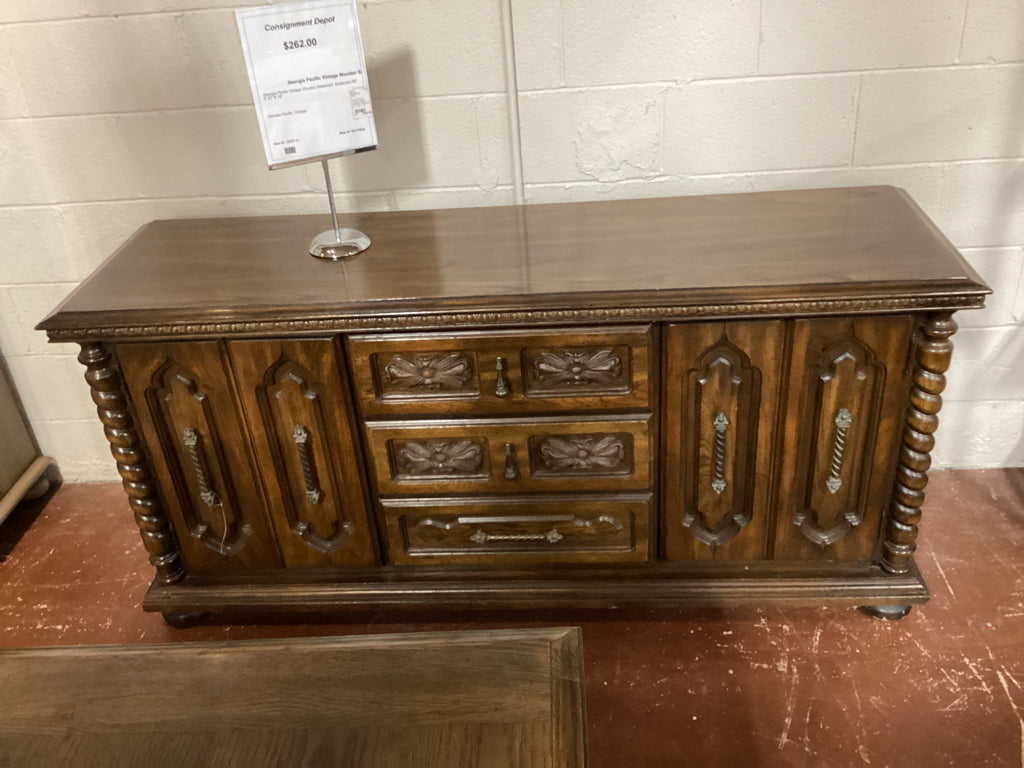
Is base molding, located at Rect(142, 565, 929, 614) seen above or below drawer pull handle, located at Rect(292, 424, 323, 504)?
below

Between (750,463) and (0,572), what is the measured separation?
2034 mm

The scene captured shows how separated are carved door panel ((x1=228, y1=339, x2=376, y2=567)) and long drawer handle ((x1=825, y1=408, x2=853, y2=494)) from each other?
101 cm

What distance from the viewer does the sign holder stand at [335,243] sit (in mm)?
1922

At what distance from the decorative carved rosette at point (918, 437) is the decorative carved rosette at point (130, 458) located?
1.64 m

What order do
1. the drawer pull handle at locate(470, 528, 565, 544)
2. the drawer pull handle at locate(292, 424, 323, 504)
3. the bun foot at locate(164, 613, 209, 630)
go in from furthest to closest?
the bun foot at locate(164, 613, 209, 630) < the drawer pull handle at locate(470, 528, 565, 544) < the drawer pull handle at locate(292, 424, 323, 504)

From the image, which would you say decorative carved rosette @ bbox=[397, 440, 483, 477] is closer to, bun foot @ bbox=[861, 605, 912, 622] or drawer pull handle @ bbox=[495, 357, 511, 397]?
drawer pull handle @ bbox=[495, 357, 511, 397]

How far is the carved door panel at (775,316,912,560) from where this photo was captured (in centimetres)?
170

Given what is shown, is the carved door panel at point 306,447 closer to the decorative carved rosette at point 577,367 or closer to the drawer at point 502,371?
the drawer at point 502,371

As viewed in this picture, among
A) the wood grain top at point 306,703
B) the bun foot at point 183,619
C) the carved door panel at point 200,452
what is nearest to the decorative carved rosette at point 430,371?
the carved door panel at point 200,452

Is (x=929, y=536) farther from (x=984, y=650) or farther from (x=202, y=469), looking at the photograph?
(x=202, y=469)

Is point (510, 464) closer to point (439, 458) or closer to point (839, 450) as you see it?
point (439, 458)

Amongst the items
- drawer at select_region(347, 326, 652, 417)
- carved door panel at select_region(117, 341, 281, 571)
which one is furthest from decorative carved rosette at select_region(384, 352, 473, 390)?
carved door panel at select_region(117, 341, 281, 571)

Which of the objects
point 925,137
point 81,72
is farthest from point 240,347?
point 925,137

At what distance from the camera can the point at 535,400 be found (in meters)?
1.81
